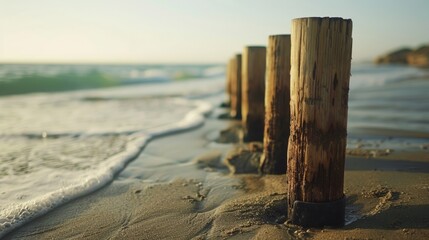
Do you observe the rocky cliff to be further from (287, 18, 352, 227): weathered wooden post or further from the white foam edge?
(287, 18, 352, 227): weathered wooden post

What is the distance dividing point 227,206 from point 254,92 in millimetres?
3379

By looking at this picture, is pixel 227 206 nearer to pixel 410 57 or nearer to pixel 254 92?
pixel 254 92

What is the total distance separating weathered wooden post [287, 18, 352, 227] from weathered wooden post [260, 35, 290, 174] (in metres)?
1.54

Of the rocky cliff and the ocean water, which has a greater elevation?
the rocky cliff

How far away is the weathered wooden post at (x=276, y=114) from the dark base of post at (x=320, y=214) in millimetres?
1627

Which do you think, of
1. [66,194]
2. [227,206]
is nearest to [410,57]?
[227,206]

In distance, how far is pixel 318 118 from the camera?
2.88m

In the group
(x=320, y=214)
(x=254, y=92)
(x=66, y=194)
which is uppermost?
(x=254, y=92)

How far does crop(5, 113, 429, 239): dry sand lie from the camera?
3.04m

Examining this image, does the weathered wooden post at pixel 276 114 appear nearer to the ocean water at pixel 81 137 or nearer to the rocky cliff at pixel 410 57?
the ocean water at pixel 81 137

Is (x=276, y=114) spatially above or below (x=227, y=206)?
above

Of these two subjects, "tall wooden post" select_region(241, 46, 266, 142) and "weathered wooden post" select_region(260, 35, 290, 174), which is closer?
"weathered wooden post" select_region(260, 35, 290, 174)

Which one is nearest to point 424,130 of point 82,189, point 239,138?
point 239,138

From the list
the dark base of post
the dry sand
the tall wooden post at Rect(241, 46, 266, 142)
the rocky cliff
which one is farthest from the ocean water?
the rocky cliff
